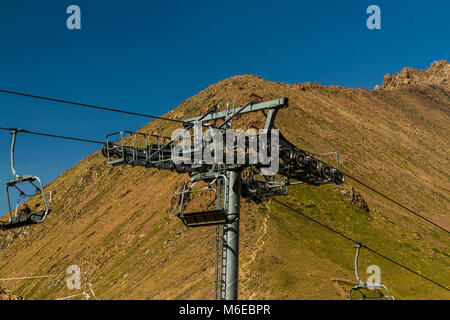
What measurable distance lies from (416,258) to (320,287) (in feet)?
62.6

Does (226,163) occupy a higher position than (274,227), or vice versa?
(226,163)

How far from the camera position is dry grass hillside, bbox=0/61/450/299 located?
115 ft

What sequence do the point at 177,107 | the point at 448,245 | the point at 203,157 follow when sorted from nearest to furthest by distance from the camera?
1. the point at 203,157
2. the point at 448,245
3. the point at 177,107

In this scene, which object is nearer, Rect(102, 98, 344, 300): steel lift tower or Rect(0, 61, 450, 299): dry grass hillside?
Rect(102, 98, 344, 300): steel lift tower

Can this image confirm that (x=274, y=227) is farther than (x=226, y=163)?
Yes

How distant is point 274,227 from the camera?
1497 inches

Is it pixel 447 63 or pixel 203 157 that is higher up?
pixel 447 63

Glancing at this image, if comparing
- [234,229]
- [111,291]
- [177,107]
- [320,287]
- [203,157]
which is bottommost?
[111,291]

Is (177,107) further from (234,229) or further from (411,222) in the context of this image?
(234,229)

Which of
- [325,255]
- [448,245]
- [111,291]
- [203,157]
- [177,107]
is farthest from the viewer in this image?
[177,107]

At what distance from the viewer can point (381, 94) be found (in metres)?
143
